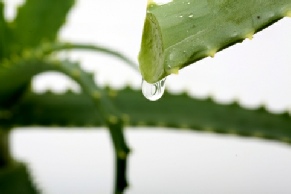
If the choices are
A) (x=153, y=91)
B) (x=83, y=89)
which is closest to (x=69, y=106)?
(x=83, y=89)

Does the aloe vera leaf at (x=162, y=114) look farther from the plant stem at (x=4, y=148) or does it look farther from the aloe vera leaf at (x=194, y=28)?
the aloe vera leaf at (x=194, y=28)

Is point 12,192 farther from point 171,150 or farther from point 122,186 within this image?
point 171,150

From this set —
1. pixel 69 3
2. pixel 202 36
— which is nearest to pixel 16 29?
pixel 69 3

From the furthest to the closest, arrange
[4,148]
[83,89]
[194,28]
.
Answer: [4,148] < [83,89] < [194,28]

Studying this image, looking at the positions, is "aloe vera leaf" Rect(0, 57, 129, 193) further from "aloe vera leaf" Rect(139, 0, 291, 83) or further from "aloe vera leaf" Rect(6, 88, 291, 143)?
"aloe vera leaf" Rect(139, 0, 291, 83)

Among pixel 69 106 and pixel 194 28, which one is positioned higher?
pixel 69 106

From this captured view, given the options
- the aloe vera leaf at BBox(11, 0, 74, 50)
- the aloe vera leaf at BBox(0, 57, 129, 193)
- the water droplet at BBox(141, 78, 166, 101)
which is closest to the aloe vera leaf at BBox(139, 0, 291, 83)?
the water droplet at BBox(141, 78, 166, 101)

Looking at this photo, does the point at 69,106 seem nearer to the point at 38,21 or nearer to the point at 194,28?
the point at 38,21
